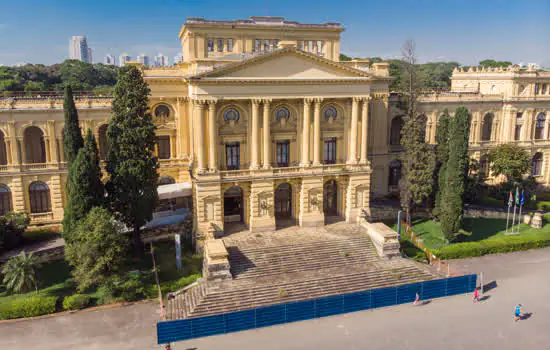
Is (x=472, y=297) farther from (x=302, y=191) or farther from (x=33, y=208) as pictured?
(x=33, y=208)

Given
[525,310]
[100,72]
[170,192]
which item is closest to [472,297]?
[525,310]

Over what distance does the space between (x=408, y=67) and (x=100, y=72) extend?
84.9 metres

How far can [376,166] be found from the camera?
180ft

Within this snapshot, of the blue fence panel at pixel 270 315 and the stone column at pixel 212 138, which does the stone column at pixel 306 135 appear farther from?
the blue fence panel at pixel 270 315

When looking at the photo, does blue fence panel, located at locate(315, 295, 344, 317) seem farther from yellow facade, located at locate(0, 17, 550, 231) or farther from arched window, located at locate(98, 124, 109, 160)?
arched window, located at locate(98, 124, 109, 160)

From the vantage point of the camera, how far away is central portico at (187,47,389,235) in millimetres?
40688

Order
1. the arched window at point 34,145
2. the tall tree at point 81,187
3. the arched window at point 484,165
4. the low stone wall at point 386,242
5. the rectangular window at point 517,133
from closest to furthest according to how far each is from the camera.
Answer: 1. the tall tree at point 81,187
2. the low stone wall at point 386,242
3. the arched window at point 34,145
4. the arched window at point 484,165
5. the rectangular window at point 517,133

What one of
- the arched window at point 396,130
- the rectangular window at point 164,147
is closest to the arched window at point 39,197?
the rectangular window at point 164,147

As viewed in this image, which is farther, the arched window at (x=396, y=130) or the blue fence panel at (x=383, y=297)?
the arched window at (x=396, y=130)

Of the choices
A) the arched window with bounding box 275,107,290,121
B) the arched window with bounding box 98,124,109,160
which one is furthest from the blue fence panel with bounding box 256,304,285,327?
the arched window with bounding box 98,124,109,160

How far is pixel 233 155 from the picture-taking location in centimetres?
4325

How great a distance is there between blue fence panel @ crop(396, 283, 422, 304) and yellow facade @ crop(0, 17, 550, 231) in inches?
471

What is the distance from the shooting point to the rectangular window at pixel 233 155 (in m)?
42.9

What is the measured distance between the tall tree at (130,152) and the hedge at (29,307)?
29.2 feet
